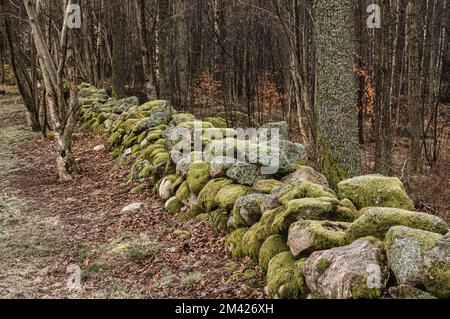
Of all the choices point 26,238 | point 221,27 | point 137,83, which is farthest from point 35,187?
point 137,83

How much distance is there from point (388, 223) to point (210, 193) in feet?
10.0

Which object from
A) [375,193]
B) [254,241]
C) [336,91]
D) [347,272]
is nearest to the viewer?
[347,272]

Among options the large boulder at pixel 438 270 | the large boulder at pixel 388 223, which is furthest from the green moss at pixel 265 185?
the large boulder at pixel 438 270

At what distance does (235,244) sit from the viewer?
17.3 ft

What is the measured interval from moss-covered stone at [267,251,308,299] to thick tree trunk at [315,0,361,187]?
2.90 metres

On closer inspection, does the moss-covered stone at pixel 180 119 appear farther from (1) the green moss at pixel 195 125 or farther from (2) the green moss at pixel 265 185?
(2) the green moss at pixel 265 185

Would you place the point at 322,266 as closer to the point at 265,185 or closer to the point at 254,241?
the point at 254,241

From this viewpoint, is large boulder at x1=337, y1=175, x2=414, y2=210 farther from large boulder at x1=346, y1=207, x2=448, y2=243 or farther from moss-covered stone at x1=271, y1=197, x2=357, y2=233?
large boulder at x1=346, y1=207, x2=448, y2=243

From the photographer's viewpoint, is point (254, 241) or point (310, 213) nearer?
point (310, 213)

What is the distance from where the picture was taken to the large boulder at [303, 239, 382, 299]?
3209 millimetres

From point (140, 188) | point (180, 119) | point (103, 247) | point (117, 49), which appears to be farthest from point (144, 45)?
point (103, 247)

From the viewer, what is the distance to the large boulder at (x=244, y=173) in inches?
244

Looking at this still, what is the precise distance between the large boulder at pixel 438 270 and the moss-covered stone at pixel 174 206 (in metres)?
4.49
